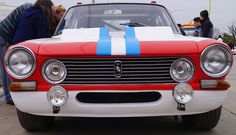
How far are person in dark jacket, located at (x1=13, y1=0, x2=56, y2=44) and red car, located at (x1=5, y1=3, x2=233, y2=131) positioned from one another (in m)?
2.05

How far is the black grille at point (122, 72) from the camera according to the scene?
359 cm

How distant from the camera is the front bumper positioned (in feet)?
11.7

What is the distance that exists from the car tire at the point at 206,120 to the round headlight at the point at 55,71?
144cm

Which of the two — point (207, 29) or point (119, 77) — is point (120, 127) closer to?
point (119, 77)

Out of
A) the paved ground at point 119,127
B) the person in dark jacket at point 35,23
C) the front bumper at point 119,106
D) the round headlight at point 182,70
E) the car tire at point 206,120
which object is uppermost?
the person in dark jacket at point 35,23

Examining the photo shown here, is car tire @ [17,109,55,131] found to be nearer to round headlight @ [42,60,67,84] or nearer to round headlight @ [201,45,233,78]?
round headlight @ [42,60,67,84]

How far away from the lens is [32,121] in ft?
13.6

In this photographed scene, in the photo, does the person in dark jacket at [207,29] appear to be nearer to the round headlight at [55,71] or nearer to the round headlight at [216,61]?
the round headlight at [216,61]

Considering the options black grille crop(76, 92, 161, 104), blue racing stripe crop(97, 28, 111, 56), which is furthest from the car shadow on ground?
blue racing stripe crop(97, 28, 111, 56)

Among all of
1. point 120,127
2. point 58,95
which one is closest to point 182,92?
point 58,95

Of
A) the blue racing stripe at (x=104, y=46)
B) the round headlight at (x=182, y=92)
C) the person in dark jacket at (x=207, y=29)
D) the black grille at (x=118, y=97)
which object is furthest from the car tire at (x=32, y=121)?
the person in dark jacket at (x=207, y=29)

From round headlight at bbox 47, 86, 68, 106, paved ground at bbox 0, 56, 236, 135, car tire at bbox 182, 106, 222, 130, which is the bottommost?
paved ground at bbox 0, 56, 236, 135

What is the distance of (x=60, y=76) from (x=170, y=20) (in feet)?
6.41

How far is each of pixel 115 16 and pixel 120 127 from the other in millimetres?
1367
